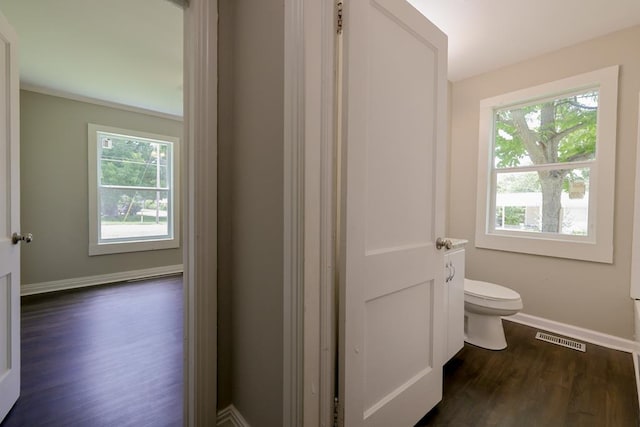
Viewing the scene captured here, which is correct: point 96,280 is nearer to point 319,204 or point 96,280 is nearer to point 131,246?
point 131,246

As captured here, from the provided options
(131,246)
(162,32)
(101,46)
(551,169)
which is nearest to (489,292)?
(551,169)

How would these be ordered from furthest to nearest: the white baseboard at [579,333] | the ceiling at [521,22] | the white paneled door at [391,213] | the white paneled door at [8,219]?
the white baseboard at [579,333] → the ceiling at [521,22] → the white paneled door at [8,219] → the white paneled door at [391,213]

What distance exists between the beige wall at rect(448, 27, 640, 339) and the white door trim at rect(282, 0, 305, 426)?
2.60 m

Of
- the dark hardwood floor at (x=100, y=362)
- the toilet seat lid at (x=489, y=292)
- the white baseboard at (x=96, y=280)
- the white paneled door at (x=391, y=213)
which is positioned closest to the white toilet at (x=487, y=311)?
the toilet seat lid at (x=489, y=292)

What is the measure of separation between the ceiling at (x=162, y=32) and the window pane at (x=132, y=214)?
1503 mm

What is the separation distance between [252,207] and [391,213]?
592 millimetres

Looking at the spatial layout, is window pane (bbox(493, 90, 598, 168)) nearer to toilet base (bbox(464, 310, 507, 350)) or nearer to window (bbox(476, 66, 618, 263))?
window (bbox(476, 66, 618, 263))

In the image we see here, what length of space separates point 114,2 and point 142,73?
1106mm

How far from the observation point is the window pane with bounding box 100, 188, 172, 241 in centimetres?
379

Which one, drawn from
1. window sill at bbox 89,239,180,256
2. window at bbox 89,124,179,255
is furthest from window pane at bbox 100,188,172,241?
window sill at bbox 89,239,180,256

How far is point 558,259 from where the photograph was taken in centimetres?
242

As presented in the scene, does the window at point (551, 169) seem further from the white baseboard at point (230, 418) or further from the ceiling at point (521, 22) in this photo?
the white baseboard at point (230, 418)

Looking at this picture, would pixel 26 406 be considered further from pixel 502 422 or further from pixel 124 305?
pixel 502 422

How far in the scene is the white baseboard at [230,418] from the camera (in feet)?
4.11
